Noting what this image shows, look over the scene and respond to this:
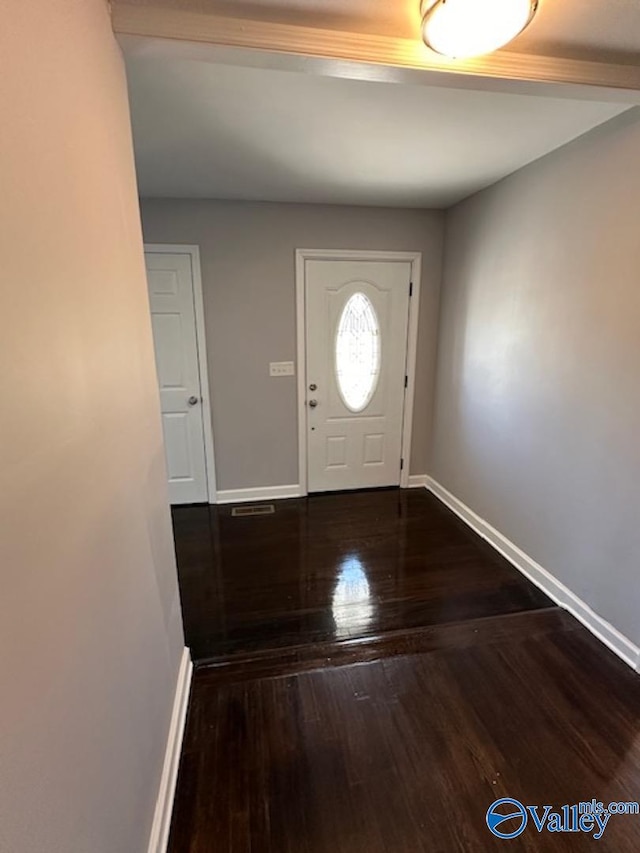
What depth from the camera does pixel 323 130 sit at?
1936mm

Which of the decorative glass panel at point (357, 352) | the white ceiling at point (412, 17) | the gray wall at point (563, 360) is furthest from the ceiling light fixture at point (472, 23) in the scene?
the decorative glass panel at point (357, 352)

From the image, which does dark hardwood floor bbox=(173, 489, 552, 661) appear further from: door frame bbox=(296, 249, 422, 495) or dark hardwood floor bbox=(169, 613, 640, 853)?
door frame bbox=(296, 249, 422, 495)

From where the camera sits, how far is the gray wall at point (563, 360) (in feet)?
6.00

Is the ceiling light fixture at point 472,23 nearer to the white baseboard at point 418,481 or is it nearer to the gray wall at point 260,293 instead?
the gray wall at point 260,293

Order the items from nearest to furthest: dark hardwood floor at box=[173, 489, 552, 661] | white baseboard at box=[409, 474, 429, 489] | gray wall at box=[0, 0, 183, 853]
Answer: gray wall at box=[0, 0, 183, 853] → dark hardwood floor at box=[173, 489, 552, 661] → white baseboard at box=[409, 474, 429, 489]

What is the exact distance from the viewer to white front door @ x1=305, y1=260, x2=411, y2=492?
3.35 m

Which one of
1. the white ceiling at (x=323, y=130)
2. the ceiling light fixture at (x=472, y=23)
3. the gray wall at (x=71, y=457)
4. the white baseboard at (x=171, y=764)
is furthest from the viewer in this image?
the white ceiling at (x=323, y=130)

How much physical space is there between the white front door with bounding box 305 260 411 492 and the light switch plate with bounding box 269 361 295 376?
15 centimetres

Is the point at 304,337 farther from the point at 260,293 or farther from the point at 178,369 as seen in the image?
the point at 178,369

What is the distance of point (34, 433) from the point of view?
662mm

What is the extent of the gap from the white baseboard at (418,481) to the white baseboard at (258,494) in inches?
43.2

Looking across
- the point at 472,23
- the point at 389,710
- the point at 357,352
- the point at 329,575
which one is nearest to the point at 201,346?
the point at 357,352

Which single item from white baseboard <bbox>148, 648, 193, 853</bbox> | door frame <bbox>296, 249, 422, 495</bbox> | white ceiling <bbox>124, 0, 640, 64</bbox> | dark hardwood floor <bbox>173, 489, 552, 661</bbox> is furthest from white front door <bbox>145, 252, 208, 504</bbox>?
white ceiling <bbox>124, 0, 640, 64</bbox>

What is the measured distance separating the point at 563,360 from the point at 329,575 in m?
1.83
